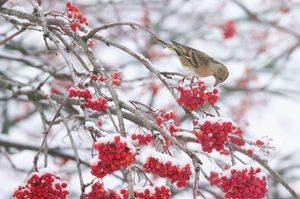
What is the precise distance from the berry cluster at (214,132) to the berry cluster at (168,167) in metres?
0.19

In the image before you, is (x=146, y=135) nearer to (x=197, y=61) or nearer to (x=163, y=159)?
(x=163, y=159)

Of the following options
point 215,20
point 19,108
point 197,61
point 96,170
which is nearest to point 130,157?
point 96,170

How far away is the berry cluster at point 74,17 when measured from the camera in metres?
2.83

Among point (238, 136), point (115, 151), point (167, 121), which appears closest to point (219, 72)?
point (238, 136)

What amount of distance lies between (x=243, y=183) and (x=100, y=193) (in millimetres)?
737

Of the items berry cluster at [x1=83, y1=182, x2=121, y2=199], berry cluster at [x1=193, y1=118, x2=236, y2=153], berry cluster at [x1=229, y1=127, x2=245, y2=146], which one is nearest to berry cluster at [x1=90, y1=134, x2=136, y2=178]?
berry cluster at [x1=83, y1=182, x2=121, y2=199]

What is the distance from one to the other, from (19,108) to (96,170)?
7.09m

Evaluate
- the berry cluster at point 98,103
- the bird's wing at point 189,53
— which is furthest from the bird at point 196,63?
the berry cluster at point 98,103

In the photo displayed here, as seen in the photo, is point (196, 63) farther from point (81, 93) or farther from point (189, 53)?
point (81, 93)

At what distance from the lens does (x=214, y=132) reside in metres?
2.51

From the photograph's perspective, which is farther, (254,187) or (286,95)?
(286,95)

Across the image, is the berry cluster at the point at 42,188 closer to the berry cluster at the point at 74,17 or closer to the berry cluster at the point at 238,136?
the berry cluster at the point at 74,17

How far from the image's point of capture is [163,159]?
237 cm

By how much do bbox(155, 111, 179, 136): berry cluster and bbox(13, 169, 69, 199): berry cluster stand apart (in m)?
0.63
